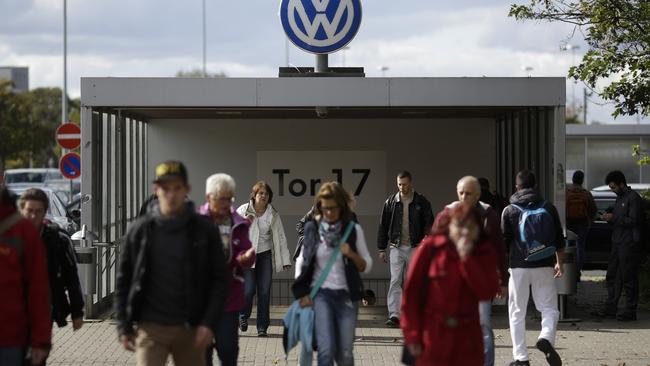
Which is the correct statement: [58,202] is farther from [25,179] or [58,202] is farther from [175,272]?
[25,179]

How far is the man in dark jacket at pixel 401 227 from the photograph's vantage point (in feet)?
42.2

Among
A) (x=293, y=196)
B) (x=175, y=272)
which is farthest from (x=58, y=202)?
(x=175, y=272)

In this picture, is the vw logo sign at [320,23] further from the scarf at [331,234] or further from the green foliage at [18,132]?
the green foliage at [18,132]

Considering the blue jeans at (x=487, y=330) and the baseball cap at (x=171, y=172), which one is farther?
the blue jeans at (x=487, y=330)

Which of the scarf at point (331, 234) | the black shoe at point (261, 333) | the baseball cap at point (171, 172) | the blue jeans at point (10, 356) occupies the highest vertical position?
the baseball cap at point (171, 172)

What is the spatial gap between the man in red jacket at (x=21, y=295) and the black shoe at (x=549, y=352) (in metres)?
4.83

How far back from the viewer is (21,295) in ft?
20.4

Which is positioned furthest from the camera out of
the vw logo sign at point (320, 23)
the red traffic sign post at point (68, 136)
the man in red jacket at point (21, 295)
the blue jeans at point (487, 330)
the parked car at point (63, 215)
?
the red traffic sign post at point (68, 136)

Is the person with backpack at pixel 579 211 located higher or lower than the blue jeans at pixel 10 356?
higher

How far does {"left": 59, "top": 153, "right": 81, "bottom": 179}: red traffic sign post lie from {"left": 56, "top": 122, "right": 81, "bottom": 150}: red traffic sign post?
1.42 feet

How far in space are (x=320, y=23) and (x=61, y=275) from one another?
7.97m

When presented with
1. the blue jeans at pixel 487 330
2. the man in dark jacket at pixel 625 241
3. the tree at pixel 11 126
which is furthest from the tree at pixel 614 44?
the tree at pixel 11 126

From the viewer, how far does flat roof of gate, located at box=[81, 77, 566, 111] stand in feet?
43.3

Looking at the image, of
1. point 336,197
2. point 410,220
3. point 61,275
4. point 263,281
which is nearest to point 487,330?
point 336,197
